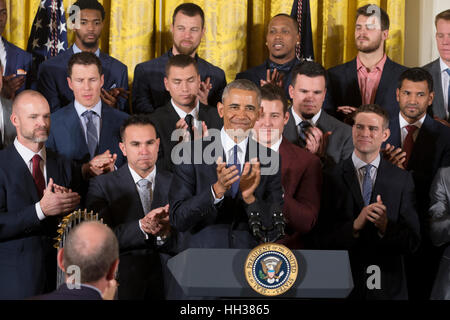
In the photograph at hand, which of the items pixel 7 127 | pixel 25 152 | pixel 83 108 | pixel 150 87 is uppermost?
pixel 150 87

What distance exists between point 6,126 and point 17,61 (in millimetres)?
680

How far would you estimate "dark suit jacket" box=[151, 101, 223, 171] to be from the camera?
15.8 feet

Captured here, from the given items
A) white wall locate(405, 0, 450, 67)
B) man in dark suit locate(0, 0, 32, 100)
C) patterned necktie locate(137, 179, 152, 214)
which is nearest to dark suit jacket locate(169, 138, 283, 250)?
patterned necktie locate(137, 179, 152, 214)

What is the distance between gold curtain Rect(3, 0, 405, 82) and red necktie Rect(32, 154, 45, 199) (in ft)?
5.28

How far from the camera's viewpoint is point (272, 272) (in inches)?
138

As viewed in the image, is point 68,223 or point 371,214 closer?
point 68,223

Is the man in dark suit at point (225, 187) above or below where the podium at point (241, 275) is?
above

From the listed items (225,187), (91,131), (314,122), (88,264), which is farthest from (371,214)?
(88,264)

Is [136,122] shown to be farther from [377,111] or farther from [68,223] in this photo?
[377,111]

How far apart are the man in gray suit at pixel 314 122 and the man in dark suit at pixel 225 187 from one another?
2.16ft

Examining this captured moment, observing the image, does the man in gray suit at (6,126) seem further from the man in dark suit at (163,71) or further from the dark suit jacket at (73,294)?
the dark suit jacket at (73,294)

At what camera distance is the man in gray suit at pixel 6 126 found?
15.7 ft

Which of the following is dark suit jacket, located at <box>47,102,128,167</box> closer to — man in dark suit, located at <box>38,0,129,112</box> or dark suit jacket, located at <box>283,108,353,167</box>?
man in dark suit, located at <box>38,0,129,112</box>

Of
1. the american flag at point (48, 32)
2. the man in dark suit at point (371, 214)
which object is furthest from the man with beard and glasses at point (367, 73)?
the american flag at point (48, 32)
